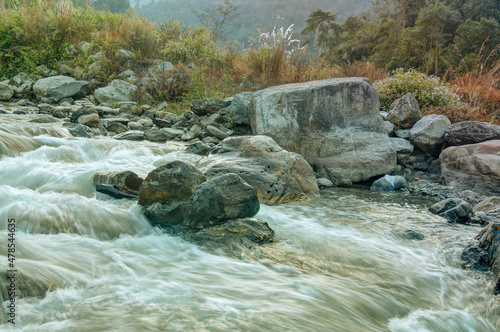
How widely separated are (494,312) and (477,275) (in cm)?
54

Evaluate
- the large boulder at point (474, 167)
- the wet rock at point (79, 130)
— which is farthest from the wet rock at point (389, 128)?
the wet rock at point (79, 130)

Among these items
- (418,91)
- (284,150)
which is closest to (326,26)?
(418,91)

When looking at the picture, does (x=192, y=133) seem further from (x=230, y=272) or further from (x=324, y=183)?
(x=230, y=272)

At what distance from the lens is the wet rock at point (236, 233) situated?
10.3ft

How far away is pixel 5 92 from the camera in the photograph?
9172mm

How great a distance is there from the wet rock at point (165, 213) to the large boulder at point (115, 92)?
7142 mm

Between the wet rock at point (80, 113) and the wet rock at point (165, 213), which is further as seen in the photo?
the wet rock at point (80, 113)

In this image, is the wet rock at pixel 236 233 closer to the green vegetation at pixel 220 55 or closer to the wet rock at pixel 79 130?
the wet rock at pixel 79 130

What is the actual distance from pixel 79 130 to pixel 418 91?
25.5ft

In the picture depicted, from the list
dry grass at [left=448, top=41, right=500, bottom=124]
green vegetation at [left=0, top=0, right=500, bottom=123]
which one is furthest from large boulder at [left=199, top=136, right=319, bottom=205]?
dry grass at [left=448, top=41, right=500, bottom=124]

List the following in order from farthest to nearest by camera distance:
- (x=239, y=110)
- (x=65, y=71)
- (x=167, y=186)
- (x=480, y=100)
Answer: (x=65, y=71), (x=480, y=100), (x=239, y=110), (x=167, y=186)

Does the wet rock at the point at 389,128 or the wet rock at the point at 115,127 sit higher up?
the wet rock at the point at 115,127

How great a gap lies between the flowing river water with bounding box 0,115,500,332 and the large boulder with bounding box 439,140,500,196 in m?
1.82

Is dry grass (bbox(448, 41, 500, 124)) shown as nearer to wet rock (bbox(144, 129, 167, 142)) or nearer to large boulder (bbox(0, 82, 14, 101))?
wet rock (bbox(144, 129, 167, 142))
